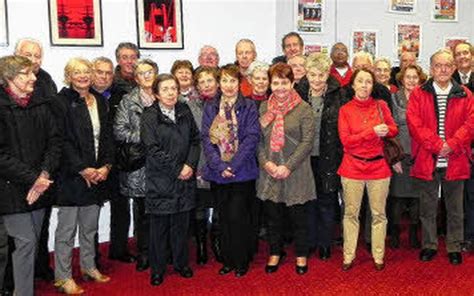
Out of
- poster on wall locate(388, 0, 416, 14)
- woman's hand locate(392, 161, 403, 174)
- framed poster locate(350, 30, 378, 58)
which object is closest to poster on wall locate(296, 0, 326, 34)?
framed poster locate(350, 30, 378, 58)

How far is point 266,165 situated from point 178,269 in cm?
104

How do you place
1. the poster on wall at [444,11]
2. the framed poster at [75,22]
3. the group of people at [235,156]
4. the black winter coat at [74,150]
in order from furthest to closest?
the poster on wall at [444,11] < the framed poster at [75,22] < the group of people at [235,156] < the black winter coat at [74,150]

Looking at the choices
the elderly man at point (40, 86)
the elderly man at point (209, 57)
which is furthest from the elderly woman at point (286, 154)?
the elderly man at point (40, 86)

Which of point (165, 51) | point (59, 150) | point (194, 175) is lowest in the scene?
point (194, 175)

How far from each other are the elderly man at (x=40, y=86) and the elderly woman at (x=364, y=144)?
219cm

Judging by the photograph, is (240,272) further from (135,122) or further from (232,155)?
(135,122)

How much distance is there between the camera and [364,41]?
21.7ft

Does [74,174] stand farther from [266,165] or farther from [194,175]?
[266,165]

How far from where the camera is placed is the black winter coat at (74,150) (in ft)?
12.2

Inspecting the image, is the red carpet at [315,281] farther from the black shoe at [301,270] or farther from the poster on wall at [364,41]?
the poster on wall at [364,41]

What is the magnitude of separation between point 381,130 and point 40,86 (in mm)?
2499

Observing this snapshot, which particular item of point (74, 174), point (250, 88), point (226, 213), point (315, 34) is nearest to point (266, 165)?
point (226, 213)

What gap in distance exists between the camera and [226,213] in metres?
4.06

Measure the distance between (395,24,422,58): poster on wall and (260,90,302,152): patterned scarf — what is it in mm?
3345
